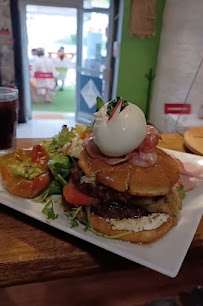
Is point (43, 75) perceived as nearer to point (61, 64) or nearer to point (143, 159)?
point (61, 64)

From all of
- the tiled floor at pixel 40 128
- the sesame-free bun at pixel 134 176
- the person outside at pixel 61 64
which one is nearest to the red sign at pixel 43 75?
the person outside at pixel 61 64

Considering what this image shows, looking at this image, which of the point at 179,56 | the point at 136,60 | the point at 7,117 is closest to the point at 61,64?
the point at 136,60

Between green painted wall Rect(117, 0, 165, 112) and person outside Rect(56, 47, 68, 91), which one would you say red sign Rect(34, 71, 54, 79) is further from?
green painted wall Rect(117, 0, 165, 112)

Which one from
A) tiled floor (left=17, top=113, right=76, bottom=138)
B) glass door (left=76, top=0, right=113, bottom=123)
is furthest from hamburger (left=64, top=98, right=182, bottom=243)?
glass door (left=76, top=0, right=113, bottom=123)

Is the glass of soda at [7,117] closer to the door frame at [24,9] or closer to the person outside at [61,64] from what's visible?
the door frame at [24,9]

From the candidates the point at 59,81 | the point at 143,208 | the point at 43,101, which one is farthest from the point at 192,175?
the point at 59,81
